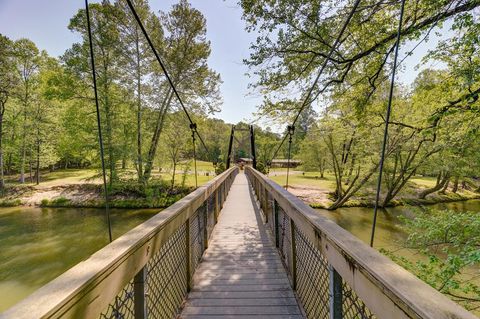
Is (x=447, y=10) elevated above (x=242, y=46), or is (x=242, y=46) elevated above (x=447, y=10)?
(x=242, y=46)

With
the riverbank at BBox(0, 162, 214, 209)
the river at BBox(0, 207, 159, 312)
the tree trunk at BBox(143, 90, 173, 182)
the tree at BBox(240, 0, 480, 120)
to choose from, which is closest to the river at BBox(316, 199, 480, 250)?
the tree at BBox(240, 0, 480, 120)

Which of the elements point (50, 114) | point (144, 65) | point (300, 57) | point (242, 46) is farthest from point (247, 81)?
point (50, 114)

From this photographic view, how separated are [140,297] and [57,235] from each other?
373 inches

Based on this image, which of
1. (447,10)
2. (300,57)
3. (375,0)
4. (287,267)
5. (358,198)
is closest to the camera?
(287,267)

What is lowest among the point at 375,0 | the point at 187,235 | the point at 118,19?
the point at 187,235

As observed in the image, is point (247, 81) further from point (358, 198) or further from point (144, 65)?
point (358, 198)

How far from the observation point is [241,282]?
2.13 metres

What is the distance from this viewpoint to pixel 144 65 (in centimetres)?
1134

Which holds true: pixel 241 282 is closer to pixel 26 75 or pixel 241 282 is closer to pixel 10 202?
pixel 10 202

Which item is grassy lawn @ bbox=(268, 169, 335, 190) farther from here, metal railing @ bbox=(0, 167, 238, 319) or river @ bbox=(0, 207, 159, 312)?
metal railing @ bbox=(0, 167, 238, 319)

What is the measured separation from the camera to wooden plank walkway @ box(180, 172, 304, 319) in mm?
1698

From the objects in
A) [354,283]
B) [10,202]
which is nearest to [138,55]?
[10,202]

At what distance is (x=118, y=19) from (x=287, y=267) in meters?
12.4

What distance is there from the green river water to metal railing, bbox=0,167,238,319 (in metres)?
5.22
